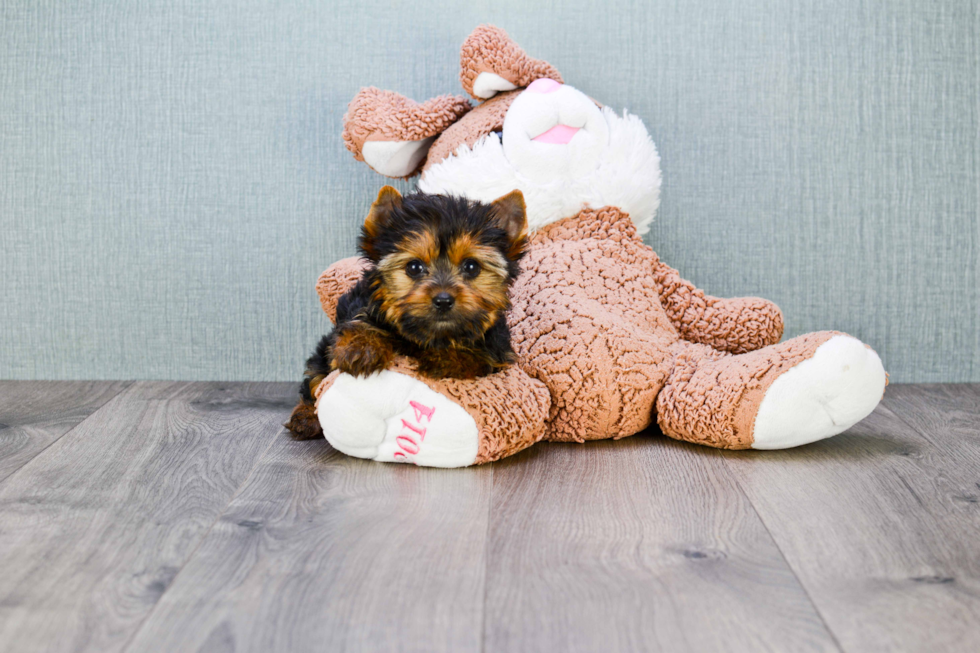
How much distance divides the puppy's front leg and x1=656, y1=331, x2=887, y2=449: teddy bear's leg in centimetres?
65

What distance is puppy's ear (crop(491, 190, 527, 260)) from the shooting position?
1515 millimetres

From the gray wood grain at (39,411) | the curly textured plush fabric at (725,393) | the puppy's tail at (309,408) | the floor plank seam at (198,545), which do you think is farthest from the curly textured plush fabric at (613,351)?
the gray wood grain at (39,411)

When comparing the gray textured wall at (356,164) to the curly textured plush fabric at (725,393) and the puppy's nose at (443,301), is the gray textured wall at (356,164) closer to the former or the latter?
the curly textured plush fabric at (725,393)

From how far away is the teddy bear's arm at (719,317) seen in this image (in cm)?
191

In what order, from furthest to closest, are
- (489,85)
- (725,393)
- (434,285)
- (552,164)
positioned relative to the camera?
(489,85)
(552,164)
(725,393)
(434,285)

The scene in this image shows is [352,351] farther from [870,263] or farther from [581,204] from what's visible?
[870,263]

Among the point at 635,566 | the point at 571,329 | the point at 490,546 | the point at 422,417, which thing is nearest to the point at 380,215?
the point at 422,417

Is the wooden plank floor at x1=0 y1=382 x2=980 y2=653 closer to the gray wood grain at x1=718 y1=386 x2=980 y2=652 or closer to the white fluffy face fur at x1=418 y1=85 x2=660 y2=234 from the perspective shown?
the gray wood grain at x1=718 y1=386 x2=980 y2=652

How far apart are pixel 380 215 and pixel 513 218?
255 mm

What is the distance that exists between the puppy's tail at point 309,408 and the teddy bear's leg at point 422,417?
4.9 inches

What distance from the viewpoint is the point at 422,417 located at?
1.49 metres

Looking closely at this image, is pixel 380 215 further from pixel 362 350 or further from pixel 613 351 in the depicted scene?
pixel 613 351

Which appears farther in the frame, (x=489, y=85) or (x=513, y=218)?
(x=489, y=85)

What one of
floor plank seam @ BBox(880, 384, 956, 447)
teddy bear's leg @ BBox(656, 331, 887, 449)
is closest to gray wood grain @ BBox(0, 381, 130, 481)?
teddy bear's leg @ BBox(656, 331, 887, 449)
